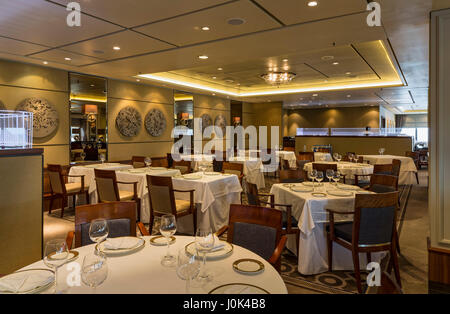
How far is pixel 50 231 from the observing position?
15.5ft

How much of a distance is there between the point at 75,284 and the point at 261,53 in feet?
15.7

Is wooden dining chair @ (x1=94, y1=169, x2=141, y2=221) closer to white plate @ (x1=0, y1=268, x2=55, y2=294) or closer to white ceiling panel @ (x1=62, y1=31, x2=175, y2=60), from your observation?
white ceiling panel @ (x1=62, y1=31, x2=175, y2=60)

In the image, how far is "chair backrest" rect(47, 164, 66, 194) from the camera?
536cm

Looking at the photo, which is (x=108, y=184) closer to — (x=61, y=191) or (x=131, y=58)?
(x=61, y=191)

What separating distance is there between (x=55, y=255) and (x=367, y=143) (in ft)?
34.8

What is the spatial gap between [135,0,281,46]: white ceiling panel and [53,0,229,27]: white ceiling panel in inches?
6.3

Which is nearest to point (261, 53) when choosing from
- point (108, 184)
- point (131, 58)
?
point (131, 58)

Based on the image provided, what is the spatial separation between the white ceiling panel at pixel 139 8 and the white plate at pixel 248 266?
2.73 meters

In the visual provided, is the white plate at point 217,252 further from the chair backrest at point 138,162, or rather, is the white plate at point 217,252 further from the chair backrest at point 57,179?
the chair backrest at point 138,162

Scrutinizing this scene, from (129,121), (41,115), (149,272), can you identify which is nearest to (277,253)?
(149,272)

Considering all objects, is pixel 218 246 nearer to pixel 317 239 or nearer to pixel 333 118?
pixel 317 239

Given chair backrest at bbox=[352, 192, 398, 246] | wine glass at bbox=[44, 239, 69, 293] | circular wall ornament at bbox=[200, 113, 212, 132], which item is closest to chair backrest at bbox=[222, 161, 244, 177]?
chair backrest at bbox=[352, 192, 398, 246]

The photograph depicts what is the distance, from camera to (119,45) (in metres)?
4.87

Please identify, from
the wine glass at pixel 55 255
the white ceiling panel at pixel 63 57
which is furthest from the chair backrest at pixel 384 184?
the white ceiling panel at pixel 63 57
